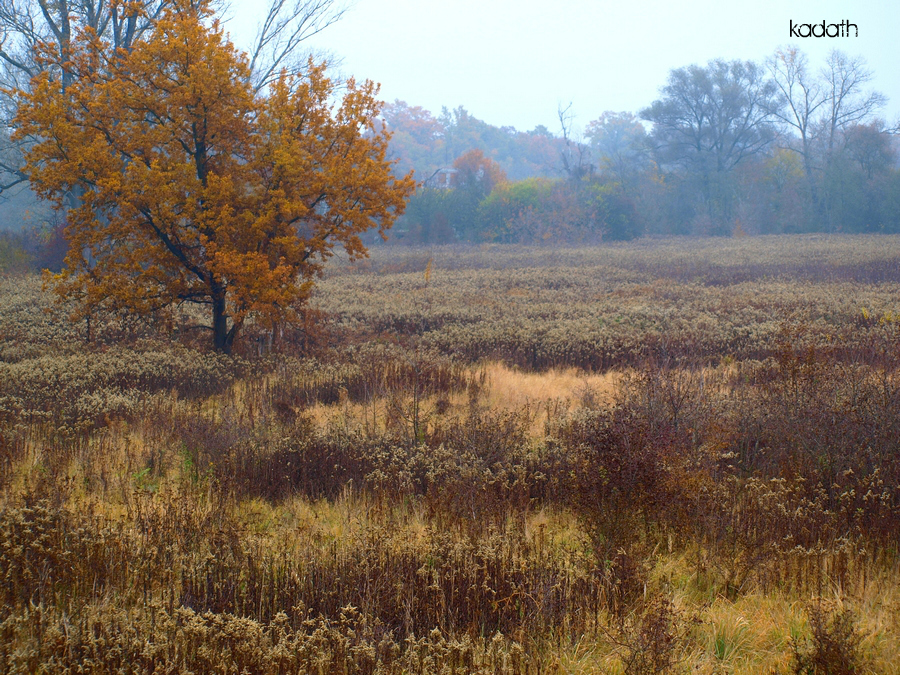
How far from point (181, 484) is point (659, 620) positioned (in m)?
4.59

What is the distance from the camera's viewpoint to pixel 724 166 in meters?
65.1

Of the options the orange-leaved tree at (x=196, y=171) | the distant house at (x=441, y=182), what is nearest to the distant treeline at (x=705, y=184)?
the distant house at (x=441, y=182)

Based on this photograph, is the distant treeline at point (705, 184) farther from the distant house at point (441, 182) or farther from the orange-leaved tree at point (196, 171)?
the orange-leaved tree at point (196, 171)

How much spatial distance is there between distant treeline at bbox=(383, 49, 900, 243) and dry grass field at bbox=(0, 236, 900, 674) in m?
47.3

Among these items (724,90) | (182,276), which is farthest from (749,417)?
(724,90)

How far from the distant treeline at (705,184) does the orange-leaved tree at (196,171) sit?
4310 centimetres

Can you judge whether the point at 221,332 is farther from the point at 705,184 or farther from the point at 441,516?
the point at 705,184

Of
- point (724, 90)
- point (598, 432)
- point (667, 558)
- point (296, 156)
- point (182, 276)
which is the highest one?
point (724, 90)

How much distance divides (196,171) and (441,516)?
30.8 ft

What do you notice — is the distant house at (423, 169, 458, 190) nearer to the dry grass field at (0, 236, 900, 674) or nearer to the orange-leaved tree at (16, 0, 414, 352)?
the orange-leaved tree at (16, 0, 414, 352)

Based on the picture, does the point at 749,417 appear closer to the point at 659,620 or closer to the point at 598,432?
the point at 598,432

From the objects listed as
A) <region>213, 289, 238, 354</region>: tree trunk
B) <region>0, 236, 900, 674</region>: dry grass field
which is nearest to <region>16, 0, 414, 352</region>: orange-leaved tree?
<region>213, 289, 238, 354</region>: tree trunk

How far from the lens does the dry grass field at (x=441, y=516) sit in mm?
3281

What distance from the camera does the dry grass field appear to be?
328 cm
